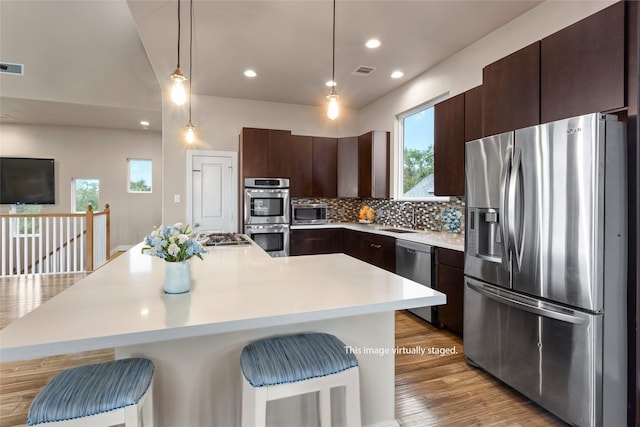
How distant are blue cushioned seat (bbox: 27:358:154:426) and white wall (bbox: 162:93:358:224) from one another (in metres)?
3.94

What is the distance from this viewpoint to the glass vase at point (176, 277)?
1.40 m

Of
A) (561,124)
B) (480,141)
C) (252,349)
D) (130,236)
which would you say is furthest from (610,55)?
(130,236)

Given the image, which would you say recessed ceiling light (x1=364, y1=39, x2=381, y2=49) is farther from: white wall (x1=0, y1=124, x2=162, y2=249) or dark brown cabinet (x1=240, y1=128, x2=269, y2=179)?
white wall (x1=0, y1=124, x2=162, y2=249)

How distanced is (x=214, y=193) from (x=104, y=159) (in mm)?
3954

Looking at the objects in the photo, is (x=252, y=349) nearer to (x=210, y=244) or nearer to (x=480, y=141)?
(x=210, y=244)

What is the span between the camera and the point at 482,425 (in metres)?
1.81

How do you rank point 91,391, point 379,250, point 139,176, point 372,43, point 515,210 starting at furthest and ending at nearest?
point 139,176, point 379,250, point 372,43, point 515,210, point 91,391

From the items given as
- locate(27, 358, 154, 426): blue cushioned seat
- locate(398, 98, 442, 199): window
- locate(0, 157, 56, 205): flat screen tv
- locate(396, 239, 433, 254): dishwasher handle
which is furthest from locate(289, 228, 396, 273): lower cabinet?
locate(0, 157, 56, 205): flat screen tv

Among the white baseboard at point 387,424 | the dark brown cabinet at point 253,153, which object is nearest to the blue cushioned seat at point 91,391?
the white baseboard at point 387,424

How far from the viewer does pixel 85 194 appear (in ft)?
23.7

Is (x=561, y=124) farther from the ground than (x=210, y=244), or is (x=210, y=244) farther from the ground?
(x=561, y=124)

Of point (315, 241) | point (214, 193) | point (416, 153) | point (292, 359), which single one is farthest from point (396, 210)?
point (292, 359)

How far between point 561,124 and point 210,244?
8.64 ft

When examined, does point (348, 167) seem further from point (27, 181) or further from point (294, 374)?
point (27, 181)
